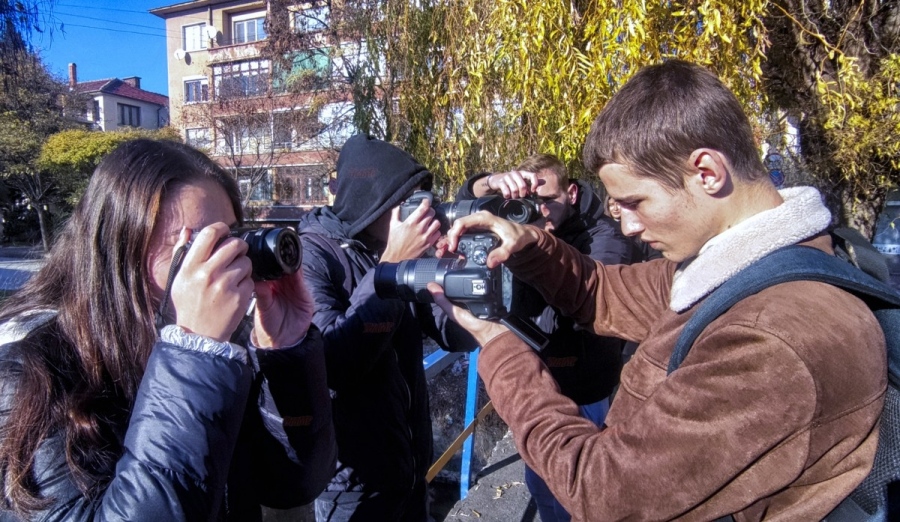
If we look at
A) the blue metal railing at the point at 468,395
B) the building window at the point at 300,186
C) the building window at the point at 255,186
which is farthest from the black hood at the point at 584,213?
the building window at the point at 255,186

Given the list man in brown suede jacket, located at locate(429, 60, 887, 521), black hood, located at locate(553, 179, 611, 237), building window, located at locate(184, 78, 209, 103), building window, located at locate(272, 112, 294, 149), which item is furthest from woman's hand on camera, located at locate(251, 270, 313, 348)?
building window, located at locate(184, 78, 209, 103)

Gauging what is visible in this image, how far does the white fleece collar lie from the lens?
118 cm

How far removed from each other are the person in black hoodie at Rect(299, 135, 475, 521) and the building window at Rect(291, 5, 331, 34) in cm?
1432

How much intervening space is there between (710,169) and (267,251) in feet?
3.23

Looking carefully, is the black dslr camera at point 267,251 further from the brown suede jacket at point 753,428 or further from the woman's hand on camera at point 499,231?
the brown suede jacket at point 753,428

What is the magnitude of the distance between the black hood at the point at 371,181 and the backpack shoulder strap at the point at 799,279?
52.8 inches

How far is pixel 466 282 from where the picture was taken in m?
1.51

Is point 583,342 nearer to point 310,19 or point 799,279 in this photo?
point 799,279

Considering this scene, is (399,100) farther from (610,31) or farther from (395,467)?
(395,467)

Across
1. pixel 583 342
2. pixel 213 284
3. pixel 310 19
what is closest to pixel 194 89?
pixel 310 19

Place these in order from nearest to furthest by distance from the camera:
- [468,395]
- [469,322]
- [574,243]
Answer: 1. [469,322]
2. [574,243]
3. [468,395]

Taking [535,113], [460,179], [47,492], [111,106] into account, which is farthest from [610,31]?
[111,106]

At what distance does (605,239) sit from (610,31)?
991mm

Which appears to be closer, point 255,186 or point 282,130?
point 282,130
